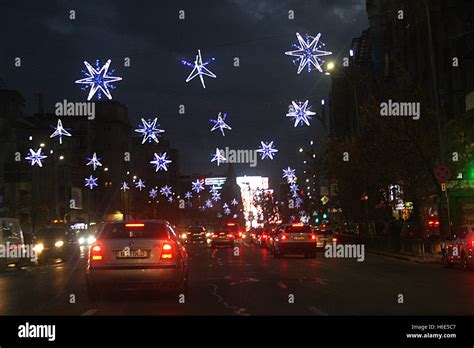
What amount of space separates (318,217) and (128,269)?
240 feet

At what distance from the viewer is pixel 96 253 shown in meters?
15.7

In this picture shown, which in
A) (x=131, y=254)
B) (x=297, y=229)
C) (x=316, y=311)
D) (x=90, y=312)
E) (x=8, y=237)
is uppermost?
(x=8, y=237)

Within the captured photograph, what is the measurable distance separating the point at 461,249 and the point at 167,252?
14.1 meters

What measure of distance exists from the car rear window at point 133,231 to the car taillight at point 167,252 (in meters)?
0.31

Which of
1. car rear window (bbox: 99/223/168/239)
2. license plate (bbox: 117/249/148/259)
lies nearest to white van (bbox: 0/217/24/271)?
car rear window (bbox: 99/223/168/239)

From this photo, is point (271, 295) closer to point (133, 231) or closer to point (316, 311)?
point (316, 311)

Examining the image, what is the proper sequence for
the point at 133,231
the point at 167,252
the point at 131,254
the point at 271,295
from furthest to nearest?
the point at 271,295, the point at 133,231, the point at 167,252, the point at 131,254

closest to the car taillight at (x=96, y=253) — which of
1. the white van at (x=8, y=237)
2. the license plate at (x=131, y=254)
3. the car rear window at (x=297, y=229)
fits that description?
the license plate at (x=131, y=254)

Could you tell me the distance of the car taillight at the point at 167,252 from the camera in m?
15.8

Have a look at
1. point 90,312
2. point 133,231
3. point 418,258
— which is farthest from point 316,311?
point 418,258

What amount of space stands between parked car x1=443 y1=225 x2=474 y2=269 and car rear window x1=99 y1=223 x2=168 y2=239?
43.1ft

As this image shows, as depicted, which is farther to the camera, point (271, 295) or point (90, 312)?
point (271, 295)

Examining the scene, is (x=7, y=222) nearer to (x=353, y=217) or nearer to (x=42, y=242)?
(x=42, y=242)
